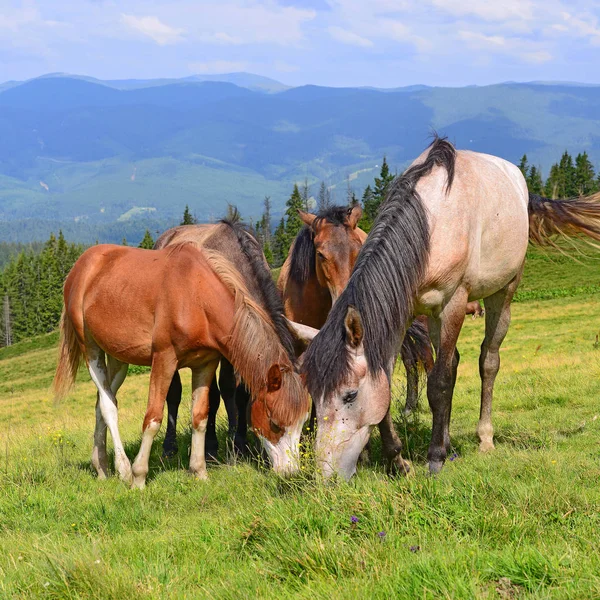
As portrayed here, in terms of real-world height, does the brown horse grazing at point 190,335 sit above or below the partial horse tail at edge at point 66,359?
above

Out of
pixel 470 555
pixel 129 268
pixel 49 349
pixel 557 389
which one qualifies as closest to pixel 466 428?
pixel 557 389

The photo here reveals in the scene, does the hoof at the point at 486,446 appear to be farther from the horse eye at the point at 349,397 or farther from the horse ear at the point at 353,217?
the horse ear at the point at 353,217

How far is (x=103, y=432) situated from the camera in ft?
Result: 25.6

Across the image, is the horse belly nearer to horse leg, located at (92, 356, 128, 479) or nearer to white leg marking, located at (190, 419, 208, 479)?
white leg marking, located at (190, 419, 208, 479)

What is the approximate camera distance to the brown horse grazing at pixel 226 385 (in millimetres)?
7641

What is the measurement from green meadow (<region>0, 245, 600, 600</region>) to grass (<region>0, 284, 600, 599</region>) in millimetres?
11

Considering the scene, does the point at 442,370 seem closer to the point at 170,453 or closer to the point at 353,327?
the point at 353,327

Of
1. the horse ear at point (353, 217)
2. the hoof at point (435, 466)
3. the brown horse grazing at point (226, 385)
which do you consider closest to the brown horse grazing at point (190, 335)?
the brown horse grazing at point (226, 385)

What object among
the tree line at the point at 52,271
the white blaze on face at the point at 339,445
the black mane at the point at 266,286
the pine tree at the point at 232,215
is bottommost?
the tree line at the point at 52,271

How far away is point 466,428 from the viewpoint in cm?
859

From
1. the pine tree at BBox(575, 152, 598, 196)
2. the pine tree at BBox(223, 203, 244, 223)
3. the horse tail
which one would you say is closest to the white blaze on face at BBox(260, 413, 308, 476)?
the pine tree at BBox(223, 203, 244, 223)

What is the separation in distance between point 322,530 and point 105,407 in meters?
4.35

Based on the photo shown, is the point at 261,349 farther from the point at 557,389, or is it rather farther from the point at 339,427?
the point at 557,389

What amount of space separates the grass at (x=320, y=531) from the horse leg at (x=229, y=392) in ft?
4.53
